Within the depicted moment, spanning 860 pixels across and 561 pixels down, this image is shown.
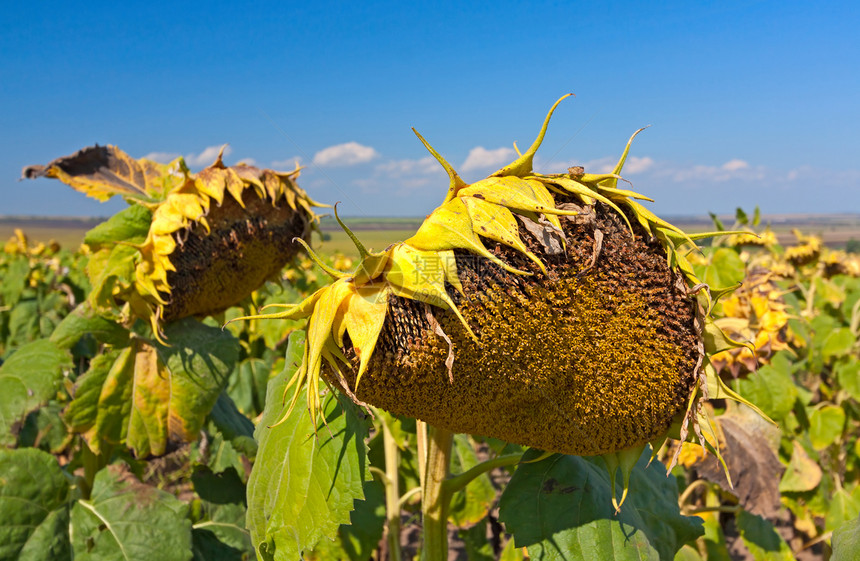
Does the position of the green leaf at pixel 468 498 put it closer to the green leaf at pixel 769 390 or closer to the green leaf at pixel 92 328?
the green leaf at pixel 769 390

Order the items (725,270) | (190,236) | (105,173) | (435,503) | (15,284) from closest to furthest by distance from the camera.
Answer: (435,503) < (190,236) < (105,173) < (725,270) < (15,284)

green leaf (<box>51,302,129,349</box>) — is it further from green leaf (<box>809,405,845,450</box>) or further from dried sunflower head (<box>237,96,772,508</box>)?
green leaf (<box>809,405,845,450</box>)

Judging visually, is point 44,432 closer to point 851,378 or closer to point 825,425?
point 825,425

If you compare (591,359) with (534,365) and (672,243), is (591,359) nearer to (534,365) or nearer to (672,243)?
(534,365)

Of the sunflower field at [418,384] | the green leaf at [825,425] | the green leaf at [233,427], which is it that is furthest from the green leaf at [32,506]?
the green leaf at [825,425]

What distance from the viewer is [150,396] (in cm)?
274

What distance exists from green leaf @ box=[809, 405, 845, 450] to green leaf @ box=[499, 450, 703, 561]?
4655mm

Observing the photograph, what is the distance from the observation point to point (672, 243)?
4.35 ft

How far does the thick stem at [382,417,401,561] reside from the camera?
8.73ft

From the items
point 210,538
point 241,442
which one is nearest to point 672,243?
point 241,442

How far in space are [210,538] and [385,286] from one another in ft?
8.45

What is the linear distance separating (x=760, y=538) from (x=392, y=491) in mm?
2672

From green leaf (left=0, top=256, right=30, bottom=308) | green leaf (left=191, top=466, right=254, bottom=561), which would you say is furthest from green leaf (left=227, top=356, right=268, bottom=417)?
green leaf (left=0, top=256, right=30, bottom=308)

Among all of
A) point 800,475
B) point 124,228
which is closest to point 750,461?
point 800,475
